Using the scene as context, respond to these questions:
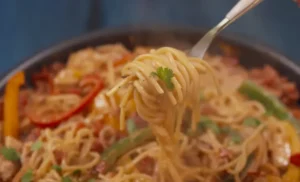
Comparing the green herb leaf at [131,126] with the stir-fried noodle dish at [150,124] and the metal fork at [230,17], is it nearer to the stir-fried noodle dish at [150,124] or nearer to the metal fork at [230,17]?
the stir-fried noodle dish at [150,124]

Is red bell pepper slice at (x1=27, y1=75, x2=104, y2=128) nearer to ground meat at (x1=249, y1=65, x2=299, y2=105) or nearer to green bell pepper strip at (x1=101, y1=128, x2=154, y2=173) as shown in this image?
green bell pepper strip at (x1=101, y1=128, x2=154, y2=173)

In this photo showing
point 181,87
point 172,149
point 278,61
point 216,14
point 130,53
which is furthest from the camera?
point 216,14

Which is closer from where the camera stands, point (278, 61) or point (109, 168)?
point (109, 168)

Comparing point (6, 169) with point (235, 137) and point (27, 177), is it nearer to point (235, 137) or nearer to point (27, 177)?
point (27, 177)

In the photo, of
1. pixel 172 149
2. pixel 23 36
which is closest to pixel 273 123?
pixel 172 149

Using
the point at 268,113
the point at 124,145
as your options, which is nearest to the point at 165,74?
the point at 124,145

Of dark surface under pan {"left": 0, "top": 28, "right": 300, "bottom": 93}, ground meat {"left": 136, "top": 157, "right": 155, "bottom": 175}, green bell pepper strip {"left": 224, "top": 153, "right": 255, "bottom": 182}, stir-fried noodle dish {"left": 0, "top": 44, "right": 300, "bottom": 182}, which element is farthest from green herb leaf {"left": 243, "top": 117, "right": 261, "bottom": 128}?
ground meat {"left": 136, "top": 157, "right": 155, "bottom": 175}

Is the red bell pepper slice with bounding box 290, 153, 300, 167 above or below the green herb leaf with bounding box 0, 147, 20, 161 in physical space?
below

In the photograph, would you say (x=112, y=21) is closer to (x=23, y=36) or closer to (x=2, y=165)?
(x=23, y=36)

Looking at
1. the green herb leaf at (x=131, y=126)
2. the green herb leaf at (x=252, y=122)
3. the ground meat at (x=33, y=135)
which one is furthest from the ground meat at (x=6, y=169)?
the green herb leaf at (x=252, y=122)
